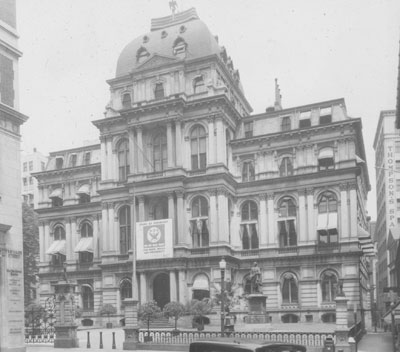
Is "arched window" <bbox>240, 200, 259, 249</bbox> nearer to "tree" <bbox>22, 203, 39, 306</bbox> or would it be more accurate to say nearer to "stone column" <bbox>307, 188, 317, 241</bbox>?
"stone column" <bbox>307, 188, 317, 241</bbox>

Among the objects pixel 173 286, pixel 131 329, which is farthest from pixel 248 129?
pixel 131 329

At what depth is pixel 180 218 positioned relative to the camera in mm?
50938

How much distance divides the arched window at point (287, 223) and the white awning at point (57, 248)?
22.1 m

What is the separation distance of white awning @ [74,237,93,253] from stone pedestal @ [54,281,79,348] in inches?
989

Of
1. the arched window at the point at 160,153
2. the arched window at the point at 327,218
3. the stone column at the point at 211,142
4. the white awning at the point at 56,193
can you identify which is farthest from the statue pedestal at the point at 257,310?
the white awning at the point at 56,193

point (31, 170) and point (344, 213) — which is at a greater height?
point (31, 170)

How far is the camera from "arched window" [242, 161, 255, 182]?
53781 millimetres

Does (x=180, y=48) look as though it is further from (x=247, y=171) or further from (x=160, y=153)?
(x=247, y=171)

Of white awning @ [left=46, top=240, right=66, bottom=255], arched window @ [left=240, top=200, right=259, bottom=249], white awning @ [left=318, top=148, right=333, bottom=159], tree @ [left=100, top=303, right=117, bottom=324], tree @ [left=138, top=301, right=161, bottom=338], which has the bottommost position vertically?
tree @ [left=100, top=303, right=117, bottom=324]

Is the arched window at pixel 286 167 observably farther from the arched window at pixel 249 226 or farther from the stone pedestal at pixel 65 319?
the stone pedestal at pixel 65 319

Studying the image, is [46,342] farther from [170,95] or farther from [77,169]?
[77,169]

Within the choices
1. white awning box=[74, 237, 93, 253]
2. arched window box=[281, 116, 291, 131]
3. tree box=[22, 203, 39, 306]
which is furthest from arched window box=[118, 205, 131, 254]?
arched window box=[281, 116, 291, 131]

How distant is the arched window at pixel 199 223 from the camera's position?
5131 centimetres

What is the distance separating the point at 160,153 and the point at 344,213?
16.5 meters
